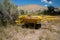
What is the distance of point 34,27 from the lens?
9562 millimetres

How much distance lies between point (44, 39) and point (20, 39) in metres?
0.95

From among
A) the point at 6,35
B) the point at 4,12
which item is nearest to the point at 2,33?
the point at 6,35

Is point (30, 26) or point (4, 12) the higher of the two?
point (4, 12)

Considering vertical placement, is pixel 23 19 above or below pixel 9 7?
below

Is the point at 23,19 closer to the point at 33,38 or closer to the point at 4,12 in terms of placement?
the point at 4,12

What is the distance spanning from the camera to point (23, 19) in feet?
30.9

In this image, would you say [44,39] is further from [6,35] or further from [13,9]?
[13,9]

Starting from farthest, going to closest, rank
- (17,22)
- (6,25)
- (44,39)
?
(17,22)
(6,25)
(44,39)

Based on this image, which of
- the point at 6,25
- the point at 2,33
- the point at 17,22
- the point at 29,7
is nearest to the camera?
the point at 2,33

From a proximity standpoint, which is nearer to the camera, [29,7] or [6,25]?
[6,25]

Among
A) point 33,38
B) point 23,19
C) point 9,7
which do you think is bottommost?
point 33,38

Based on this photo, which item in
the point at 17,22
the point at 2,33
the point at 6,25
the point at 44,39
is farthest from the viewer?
the point at 17,22

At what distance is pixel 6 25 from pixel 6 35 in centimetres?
183

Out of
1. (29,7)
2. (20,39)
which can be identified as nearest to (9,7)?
(20,39)
